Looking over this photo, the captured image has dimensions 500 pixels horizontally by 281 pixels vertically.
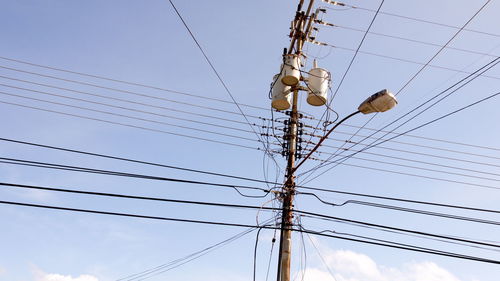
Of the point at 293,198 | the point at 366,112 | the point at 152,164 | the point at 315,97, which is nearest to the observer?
the point at 366,112

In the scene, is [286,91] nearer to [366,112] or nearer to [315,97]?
[315,97]

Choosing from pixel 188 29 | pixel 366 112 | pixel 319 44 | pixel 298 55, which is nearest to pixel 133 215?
pixel 188 29

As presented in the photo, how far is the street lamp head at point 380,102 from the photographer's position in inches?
243

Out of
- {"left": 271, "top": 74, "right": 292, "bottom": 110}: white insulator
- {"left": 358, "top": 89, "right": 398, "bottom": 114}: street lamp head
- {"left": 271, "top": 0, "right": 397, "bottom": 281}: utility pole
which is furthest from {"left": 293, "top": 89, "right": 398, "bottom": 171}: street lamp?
{"left": 271, "top": 74, "right": 292, "bottom": 110}: white insulator

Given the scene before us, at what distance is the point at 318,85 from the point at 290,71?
884mm

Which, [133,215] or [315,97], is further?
[315,97]

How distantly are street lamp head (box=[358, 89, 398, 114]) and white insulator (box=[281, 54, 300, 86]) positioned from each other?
398cm

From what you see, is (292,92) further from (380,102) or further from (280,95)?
(380,102)

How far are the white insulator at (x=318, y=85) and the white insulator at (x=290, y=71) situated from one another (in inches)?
17.3

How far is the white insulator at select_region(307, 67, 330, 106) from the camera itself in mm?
10320

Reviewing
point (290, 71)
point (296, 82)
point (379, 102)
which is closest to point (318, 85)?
point (296, 82)

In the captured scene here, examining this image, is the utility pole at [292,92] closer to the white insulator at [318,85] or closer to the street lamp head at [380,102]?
the white insulator at [318,85]

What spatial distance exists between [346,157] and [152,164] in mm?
5449

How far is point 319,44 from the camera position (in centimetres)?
1154
